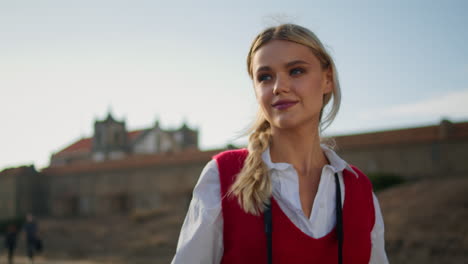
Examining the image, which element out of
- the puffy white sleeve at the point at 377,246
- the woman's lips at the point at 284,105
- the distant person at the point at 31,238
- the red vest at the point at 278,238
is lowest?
the distant person at the point at 31,238

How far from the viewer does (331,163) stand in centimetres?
219

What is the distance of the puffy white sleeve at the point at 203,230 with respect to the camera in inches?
70.3

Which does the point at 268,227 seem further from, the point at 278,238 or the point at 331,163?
the point at 331,163

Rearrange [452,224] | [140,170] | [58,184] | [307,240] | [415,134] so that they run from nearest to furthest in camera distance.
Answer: [307,240]
[452,224]
[415,134]
[140,170]
[58,184]

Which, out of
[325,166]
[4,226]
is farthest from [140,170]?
[325,166]

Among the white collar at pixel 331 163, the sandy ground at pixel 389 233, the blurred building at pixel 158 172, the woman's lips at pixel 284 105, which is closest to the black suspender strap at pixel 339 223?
the white collar at pixel 331 163

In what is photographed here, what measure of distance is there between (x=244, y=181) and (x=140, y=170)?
28335 millimetres

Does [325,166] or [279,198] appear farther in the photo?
[325,166]

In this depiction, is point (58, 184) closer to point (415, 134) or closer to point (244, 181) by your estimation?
point (415, 134)

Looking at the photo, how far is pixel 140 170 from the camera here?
96.7 ft

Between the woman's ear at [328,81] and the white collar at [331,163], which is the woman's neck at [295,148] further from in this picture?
the woman's ear at [328,81]

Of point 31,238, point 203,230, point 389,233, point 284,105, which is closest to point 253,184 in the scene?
point 203,230

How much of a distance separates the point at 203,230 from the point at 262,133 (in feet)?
1.82

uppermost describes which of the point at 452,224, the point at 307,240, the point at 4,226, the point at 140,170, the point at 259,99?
the point at 259,99
